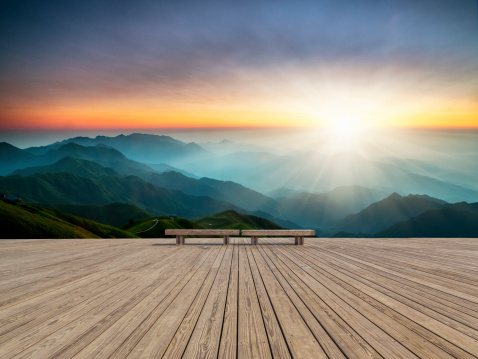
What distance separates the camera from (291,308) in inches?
178

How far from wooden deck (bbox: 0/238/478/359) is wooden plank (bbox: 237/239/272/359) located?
0.01 metres

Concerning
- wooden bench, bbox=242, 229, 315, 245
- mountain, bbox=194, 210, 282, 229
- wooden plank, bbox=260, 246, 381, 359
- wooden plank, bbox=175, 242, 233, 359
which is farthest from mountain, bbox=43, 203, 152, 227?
wooden plank, bbox=175, 242, 233, 359

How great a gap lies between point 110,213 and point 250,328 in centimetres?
18800

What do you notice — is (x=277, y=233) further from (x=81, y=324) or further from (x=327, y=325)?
(x=81, y=324)

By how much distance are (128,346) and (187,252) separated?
6.84 metres

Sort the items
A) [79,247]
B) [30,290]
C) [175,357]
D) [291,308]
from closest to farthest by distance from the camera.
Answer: [175,357]
[291,308]
[30,290]
[79,247]

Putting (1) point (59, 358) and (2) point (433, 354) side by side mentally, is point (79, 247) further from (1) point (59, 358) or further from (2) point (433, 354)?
(2) point (433, 354)

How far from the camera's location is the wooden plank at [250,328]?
10.3ft

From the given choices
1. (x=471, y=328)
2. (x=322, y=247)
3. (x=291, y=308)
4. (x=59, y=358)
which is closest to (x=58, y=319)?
(x=59, y=358)

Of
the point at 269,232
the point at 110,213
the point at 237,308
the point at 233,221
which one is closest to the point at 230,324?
the point at 237,308

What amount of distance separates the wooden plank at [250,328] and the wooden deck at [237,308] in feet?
0.04

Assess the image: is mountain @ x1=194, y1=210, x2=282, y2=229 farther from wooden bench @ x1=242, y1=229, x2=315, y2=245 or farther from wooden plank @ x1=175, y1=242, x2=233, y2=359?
→ wooden plank @ x1=175, y1=242, x2=233, y2=359

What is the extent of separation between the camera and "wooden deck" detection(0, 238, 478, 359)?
3.28 metres

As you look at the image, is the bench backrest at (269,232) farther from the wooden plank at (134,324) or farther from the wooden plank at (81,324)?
the wooden plank at (81,324)
